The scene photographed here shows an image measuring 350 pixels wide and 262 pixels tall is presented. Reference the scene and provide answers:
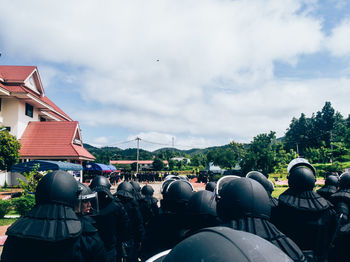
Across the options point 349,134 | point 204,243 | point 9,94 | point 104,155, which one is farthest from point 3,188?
point 104,155

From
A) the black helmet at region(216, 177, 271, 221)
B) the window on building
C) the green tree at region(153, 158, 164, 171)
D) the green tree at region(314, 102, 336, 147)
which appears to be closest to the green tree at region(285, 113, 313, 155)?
the green tree at region(314, 102, 336, 147)

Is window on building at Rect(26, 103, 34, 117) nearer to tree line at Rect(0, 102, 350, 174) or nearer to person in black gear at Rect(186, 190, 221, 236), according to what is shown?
tree line at Rect(0, 102, 350, 174)

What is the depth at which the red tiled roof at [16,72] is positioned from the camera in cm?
2353

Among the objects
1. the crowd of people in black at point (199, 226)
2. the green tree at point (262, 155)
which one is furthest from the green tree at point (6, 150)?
the green tree at point (262, 155)

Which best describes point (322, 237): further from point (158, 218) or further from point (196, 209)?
point (158, 218)

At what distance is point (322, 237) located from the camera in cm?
353

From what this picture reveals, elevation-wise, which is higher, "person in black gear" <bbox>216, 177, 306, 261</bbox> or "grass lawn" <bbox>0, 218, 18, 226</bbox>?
"person in black gear" <bbox>216, 177, 306, 261</bbox>

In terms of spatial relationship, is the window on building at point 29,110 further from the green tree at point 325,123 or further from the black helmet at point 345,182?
the green tree at point 325,123

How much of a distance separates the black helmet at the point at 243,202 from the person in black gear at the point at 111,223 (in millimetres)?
2377

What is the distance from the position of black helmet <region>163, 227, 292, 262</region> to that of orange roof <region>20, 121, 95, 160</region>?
23163 mm

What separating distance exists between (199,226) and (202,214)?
16 cm

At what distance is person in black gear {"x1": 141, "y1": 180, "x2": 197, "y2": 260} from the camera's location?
3.35 meters

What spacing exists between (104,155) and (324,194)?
2978 inches

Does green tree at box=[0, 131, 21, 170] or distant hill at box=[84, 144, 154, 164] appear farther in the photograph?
distant hill at box=[84, 144, 154, 164]
